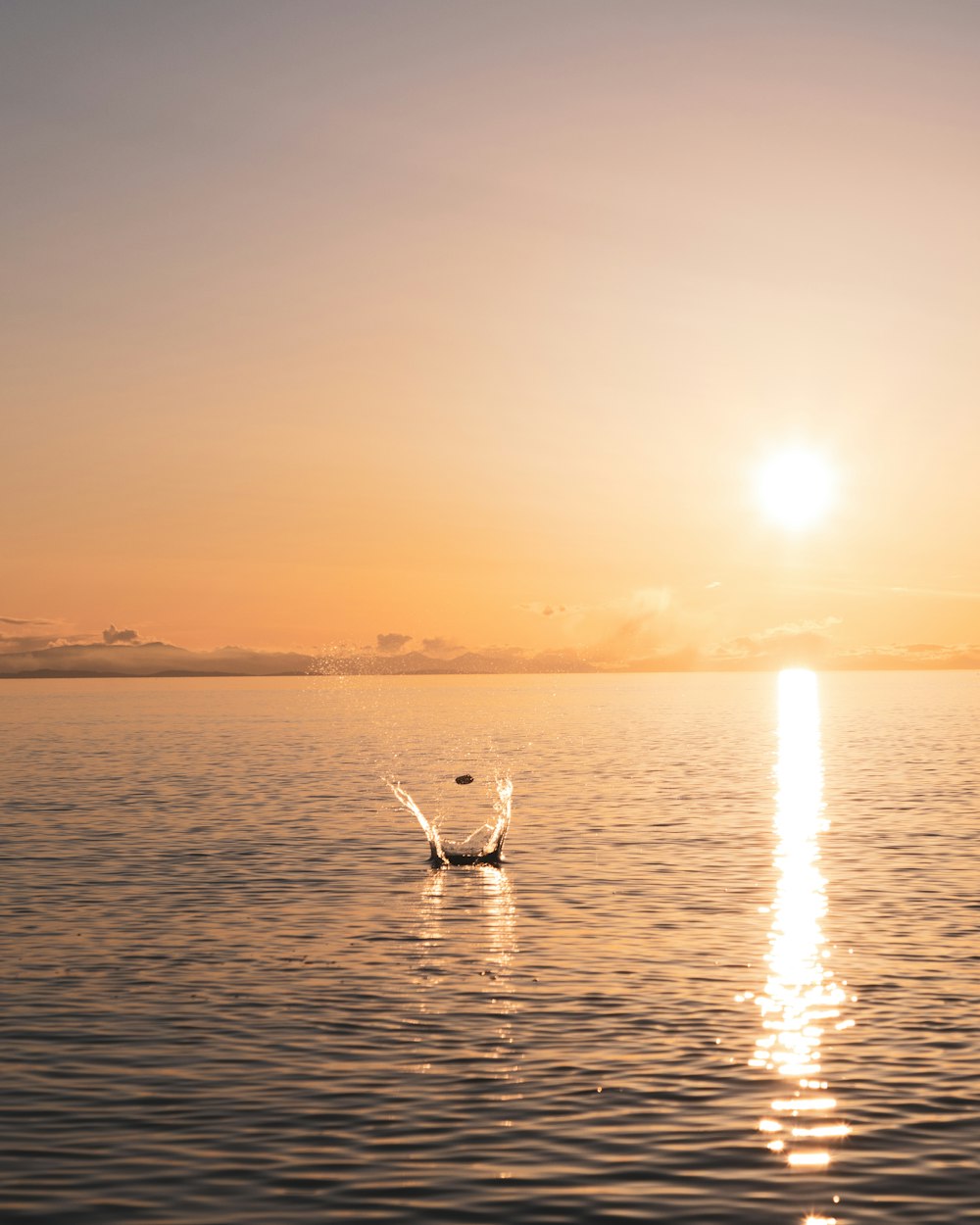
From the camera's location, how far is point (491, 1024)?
26.5 metres

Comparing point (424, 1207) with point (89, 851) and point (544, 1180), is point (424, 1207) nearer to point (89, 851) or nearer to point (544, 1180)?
point (544, 1180)

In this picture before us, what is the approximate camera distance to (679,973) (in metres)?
30.9

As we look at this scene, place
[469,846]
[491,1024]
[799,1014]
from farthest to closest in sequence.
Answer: [469,846]
[799,1014]
[491,1024]

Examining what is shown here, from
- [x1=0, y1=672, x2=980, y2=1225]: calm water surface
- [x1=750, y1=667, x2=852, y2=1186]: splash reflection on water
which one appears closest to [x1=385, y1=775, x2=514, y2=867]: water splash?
[x1=0, y1=672, x2=980, y2=1225]: calm water surface

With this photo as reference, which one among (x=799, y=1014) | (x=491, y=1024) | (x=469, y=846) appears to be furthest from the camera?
(x=469, y=846)

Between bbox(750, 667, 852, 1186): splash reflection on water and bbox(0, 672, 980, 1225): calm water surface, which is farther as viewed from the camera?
bbox(750, 667, 852, 1186): splash reflection on water

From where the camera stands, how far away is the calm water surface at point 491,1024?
18.2 metres

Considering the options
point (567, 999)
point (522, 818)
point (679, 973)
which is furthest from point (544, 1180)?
point (522, 818)

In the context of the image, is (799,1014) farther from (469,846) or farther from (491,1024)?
(469,846)

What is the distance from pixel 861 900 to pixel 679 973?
42.3ft

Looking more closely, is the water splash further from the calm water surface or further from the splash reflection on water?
the splash reflection on water

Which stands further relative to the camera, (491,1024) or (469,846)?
(469,846)

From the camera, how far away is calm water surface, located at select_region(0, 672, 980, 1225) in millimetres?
18250

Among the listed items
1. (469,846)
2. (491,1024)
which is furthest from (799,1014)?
(469,846)
